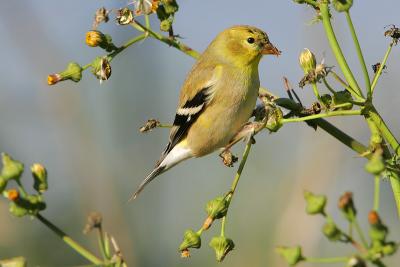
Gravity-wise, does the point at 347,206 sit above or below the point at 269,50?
above

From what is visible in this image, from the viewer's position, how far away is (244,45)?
3160 millimetres

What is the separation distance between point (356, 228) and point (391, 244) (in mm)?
68

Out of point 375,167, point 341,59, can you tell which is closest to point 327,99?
point 341,59

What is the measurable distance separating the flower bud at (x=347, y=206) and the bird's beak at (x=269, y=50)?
67.8 inches

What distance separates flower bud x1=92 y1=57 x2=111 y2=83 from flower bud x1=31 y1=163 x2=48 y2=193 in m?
0.52

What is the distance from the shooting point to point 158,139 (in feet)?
14.8

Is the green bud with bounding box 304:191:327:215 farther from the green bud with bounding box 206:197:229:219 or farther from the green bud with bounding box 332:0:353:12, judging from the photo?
the green bud with bounding box 332:0:353:12

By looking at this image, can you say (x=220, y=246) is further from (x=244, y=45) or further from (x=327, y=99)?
(x=244, y=45)

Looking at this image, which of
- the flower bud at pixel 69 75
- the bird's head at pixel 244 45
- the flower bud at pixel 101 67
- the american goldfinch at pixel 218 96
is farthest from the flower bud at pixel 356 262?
the bird's head at pixel 244 45

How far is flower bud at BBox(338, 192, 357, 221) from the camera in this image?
1.29m

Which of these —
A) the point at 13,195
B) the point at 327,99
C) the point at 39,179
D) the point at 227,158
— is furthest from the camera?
the point at 227,158

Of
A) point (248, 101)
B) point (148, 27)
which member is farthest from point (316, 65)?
point (248, 101)

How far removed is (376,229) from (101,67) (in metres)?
1.08

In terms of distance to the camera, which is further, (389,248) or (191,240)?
(191,240)
